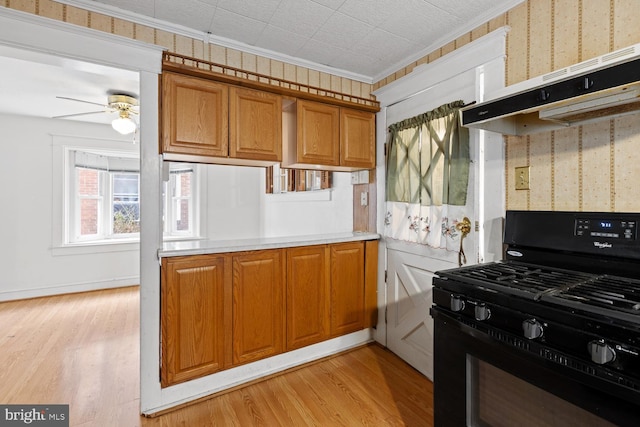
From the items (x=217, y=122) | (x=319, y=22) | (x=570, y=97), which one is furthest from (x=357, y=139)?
(x=570, y=97)

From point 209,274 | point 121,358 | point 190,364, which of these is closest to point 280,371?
point 190,364

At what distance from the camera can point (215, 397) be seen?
6.72ft

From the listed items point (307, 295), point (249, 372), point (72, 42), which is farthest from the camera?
point (307, 295)

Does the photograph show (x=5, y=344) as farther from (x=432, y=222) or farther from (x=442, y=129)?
(x=442, y=129)

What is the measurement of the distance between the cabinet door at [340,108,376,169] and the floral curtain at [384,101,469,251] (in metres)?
0.18

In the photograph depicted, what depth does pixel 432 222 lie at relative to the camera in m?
2.26

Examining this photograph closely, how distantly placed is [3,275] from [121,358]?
2.92 metres

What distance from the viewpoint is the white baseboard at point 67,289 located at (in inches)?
161

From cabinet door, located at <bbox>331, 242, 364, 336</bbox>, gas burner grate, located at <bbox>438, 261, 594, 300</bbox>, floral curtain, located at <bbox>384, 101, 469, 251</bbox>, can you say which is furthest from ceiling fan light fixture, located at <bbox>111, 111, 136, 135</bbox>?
gas burner grate, located at <bbox>438, 261, 594, 300</bbox>

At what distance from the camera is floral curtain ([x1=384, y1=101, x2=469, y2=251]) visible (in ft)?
6.69

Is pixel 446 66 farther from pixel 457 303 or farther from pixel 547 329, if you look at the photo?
pixel 547 329

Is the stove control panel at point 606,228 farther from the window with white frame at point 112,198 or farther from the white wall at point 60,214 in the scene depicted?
the window with white frame at point 112,198

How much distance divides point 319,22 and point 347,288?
1.98 meters

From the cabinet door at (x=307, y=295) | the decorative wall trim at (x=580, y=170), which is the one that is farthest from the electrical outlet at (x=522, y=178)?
the cabinet door at (x=307, y=295)
